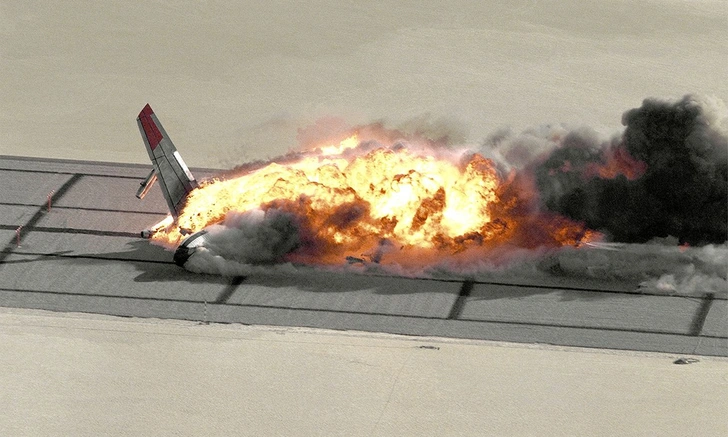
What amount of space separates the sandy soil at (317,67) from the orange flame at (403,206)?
981 cm

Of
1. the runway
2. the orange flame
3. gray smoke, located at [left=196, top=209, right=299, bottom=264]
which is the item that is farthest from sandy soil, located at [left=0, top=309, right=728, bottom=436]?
the orange flame

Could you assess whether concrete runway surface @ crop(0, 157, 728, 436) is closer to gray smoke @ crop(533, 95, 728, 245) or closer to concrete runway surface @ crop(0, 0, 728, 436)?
concrete runway surface @ crop(0, 0, 728, 436)

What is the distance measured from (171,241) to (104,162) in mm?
10217

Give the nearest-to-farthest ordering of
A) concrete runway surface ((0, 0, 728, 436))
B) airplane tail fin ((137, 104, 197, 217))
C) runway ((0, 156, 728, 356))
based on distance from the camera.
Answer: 1. concrete runway surface ((0, 0, 728, 436))
2. runway ((0, 156, 728, 356))
3. airplane tail fin ((137, 104, 197, 217))

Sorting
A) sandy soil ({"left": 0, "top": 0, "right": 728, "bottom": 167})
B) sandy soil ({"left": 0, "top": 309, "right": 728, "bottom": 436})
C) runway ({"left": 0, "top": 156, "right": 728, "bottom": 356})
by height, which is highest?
sandy soil ({"left": 0, "top": 0, "right": 728, "bottom": 167})

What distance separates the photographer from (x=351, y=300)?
178 ft

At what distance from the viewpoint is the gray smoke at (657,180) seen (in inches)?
2208

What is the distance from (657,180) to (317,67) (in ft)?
90.3

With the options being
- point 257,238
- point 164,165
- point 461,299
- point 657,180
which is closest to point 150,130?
point 164,165

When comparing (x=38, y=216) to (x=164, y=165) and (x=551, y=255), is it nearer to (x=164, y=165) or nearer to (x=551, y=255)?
(x=164, y=165)

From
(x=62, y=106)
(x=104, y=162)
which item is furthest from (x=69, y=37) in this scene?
(x=104, y=162)

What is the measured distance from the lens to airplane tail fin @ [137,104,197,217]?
58.6 m

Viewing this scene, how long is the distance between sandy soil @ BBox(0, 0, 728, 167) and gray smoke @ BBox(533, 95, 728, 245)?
37.3 ft

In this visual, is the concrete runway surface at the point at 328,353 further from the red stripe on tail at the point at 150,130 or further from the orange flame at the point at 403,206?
the red stripe on tail at the point at 150,130
